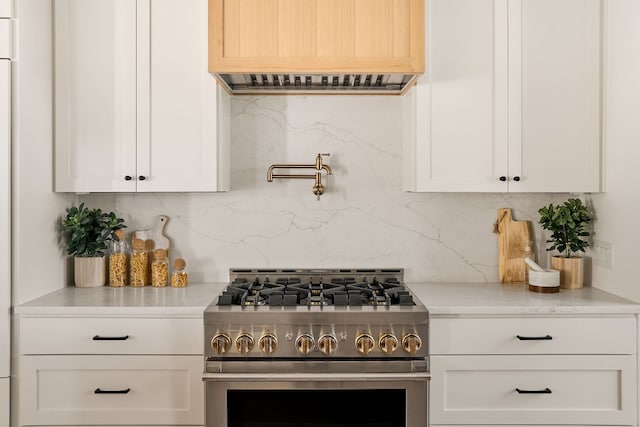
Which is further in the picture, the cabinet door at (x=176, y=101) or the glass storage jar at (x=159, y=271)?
the glass storage jar at (x=159, y=271)

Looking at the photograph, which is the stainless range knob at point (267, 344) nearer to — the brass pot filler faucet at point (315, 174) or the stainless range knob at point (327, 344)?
the stainless range knob at point (327, 344)

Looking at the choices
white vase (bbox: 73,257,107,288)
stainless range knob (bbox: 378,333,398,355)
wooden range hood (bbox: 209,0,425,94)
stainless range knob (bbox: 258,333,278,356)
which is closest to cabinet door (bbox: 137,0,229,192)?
wooden range hood (bbox: 209,0,425,94)

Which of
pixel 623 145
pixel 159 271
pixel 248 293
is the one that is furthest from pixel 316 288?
pixel 623 145

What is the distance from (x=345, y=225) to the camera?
2.95 meters

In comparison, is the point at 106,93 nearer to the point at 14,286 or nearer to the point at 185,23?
the point at 185,23

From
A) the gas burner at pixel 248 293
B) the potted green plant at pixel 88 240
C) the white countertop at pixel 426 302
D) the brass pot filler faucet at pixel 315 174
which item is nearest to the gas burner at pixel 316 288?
the gas burner at pixel 248 293

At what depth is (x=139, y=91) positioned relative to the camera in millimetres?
2582

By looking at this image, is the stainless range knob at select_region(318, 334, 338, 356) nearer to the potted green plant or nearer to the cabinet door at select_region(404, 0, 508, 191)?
the cabinet door at select_region(404, 0, 508, 191)

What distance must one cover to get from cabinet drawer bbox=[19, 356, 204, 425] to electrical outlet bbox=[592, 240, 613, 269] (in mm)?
1710

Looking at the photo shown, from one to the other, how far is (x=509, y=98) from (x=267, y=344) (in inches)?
55.0

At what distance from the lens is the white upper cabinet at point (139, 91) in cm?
258

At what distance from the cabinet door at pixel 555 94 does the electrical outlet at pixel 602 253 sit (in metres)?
0.25

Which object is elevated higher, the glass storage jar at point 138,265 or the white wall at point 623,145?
the white wall at point 623,145

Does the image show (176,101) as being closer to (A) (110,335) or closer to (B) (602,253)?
(A) (110,335)
